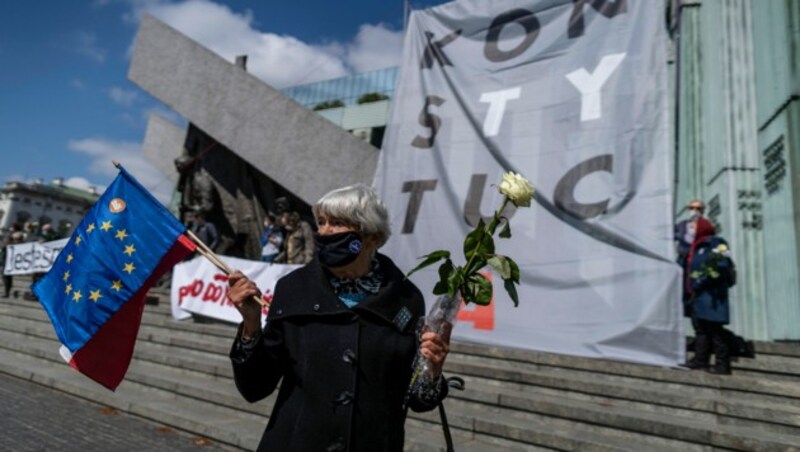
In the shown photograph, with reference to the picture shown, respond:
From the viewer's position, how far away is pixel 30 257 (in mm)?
12828

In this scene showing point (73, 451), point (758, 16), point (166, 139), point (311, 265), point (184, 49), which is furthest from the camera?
point (166, 139)

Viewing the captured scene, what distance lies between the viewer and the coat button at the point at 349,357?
184cm

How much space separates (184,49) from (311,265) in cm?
1246

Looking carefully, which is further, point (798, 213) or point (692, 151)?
point (692, 151)

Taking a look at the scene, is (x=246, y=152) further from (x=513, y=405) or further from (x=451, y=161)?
(x=513, y=405)

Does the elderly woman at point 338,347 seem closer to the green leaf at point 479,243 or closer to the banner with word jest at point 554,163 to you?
the green leaf at point 479,243

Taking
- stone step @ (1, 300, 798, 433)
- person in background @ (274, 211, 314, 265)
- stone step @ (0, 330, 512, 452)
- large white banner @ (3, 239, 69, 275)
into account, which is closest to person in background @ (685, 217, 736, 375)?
stone step @ (1, 300, 798, 433)

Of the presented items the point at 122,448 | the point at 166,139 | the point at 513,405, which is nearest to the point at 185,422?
the point at 122,448

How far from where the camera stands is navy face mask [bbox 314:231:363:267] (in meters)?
1.94

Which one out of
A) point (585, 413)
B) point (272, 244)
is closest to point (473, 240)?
point (585, 413)

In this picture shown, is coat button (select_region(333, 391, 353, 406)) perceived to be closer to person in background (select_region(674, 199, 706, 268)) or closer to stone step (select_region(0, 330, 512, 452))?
stone step (select_region(0, 330, 512, 452))

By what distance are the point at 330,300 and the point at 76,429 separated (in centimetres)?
461

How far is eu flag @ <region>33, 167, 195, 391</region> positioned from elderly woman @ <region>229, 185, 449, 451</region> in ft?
3.13

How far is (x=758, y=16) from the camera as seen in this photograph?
8.41m
